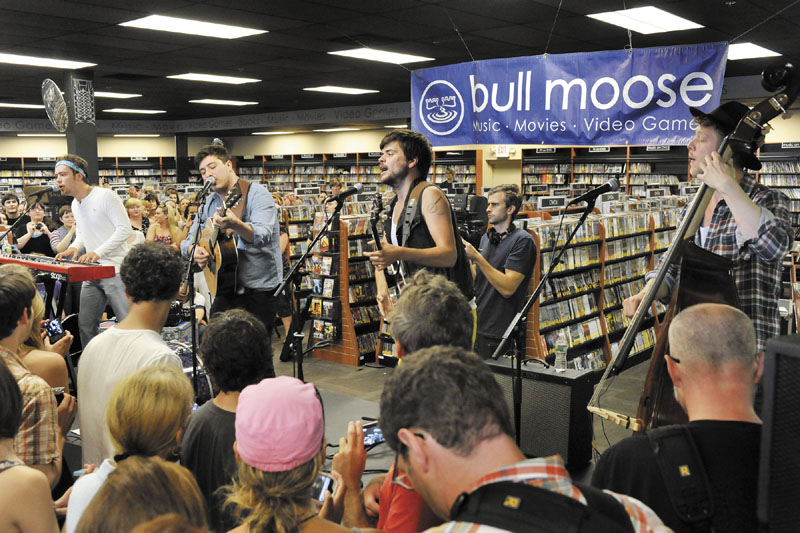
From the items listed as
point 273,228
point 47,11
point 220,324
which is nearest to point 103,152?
point 47,11

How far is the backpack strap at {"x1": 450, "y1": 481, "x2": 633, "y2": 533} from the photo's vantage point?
841 millimetres

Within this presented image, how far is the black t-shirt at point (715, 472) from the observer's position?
4.23ft

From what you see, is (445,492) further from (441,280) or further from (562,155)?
(562,155)

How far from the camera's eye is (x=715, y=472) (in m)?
1.30

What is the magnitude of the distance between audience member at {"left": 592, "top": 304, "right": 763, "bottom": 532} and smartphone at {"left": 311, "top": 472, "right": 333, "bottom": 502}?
65 centimetres

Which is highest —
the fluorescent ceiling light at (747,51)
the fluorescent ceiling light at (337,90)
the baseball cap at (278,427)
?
the fluorescent ceiling light at (337,90)

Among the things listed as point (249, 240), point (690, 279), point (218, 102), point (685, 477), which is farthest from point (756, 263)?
point (218, 102)

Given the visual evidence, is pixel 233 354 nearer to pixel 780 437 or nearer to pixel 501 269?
pixel 780 437

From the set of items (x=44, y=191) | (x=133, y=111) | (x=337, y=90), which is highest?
(x=133, y=111)

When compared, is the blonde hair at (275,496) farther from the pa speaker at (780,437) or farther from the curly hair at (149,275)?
the curly hair at (149,275)

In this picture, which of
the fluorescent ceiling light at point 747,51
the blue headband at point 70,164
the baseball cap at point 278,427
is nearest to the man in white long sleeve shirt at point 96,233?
the blue headband at point 70,164

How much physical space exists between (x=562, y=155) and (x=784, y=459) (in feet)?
49.4

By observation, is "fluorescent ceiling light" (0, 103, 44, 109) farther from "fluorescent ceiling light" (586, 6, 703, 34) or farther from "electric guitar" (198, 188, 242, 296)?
"electric guitar" (198, 188, 242, 296)

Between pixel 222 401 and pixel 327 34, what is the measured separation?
6306mm
